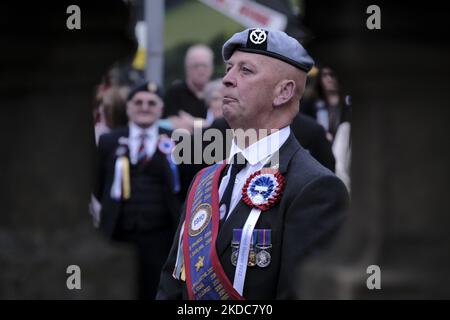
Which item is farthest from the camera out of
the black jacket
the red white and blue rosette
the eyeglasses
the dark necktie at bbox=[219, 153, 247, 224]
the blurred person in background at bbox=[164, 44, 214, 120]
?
the blurred person in background at bbox=[164, 44, 214, 120]

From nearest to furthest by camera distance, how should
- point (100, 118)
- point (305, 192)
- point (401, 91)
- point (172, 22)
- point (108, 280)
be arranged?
point (305, 192)
point (401, 91)
point (108, 280)
point (100, 118)
point (172, 22)

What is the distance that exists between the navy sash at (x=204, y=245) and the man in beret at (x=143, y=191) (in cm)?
300

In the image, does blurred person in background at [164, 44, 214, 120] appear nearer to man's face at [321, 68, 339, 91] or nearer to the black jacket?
the black jacket

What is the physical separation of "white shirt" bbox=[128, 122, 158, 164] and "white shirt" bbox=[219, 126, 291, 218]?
135 inches

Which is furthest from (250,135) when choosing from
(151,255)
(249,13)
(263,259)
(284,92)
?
(249,13)

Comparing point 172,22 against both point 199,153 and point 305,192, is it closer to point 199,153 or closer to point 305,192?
point 199,153

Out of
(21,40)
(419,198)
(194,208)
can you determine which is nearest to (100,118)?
(21,40)

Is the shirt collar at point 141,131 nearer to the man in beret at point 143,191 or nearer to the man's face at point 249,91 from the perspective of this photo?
the man in beret at point 143,191

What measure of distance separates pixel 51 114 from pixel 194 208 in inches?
85.2

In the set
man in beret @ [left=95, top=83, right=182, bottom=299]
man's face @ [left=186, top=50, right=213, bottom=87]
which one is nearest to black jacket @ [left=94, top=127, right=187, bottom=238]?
man in beret @ [left=95, top=83, right=182, bottom=299]

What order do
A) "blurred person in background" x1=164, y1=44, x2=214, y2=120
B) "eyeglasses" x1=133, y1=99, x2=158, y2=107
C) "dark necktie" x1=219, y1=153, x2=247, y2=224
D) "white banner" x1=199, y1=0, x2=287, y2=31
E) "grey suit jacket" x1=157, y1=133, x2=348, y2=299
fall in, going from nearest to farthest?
"grey suit jacket" x1=157, y1=133, x2=348, y2=299 → "dark necktie" x1=219, y1=153, x2=247, y2=224 → "eyeglasses" x1=133, y1=99, x2=158, y2=107 → "blurred person in background" x1=164, y1=44, x2=214, y2=120 → "white banner" x1=199, y1=0, x2=287, y2=31

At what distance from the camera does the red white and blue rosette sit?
359 cm

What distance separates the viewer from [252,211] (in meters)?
3.62
